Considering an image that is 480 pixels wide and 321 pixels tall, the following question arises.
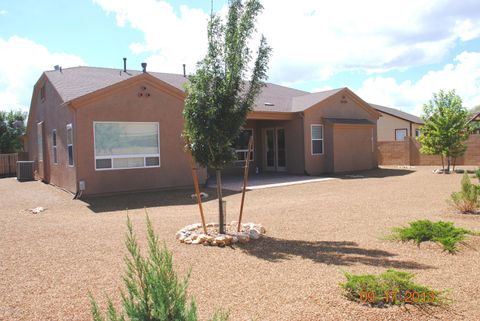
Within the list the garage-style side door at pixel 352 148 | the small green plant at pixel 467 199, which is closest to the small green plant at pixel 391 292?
the small green plant at pixel 467 199

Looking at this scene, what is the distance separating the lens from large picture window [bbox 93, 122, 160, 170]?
13578 millimetres

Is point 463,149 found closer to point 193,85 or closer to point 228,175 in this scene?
point 228,175

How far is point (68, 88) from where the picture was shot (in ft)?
49.8

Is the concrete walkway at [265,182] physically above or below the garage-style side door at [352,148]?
below

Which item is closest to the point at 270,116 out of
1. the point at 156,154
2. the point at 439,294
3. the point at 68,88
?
the point at 156,154

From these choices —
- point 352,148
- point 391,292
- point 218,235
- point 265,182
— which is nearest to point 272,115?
point 265,182

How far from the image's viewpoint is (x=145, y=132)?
14.3 m

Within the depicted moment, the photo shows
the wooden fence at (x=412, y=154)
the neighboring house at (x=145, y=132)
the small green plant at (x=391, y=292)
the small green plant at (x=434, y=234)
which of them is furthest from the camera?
the wooden fence at (x=412, y=154)

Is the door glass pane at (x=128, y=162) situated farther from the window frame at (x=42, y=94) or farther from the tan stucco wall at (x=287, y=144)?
the window frame at (x=42, y=94)

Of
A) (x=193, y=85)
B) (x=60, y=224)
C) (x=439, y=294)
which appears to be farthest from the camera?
(x=60, y=224)

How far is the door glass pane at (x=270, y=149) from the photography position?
21.3 metres

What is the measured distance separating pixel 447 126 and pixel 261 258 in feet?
52.3

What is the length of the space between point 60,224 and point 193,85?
15.2 ft

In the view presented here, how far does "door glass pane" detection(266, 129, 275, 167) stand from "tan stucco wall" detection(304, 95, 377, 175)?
2444 millimetres
